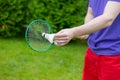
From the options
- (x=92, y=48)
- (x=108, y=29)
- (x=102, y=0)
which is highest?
(x=102, y=0)

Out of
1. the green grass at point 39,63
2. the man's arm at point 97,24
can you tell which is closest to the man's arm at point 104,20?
the man's arm at point 97,24

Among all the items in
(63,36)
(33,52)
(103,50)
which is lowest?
(33,52)

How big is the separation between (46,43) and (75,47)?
15.1 ft

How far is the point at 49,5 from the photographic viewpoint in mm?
7133

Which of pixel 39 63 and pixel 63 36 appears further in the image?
pixel 39 63

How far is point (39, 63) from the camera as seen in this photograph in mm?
5984

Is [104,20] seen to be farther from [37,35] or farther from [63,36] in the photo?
[37,35]

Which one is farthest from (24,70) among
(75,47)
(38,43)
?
(38,43)

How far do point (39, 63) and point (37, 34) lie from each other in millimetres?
3377

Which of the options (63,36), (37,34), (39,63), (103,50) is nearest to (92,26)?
(63,36)

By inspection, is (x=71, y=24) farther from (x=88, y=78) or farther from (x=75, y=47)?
(x=88, y=78)

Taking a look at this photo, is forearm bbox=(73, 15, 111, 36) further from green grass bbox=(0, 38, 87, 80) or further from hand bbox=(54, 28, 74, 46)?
green grass bbox=(0, 38, 87, 80)

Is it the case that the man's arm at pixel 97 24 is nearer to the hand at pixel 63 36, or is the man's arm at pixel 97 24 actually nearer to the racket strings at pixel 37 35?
the hand at pixel 63 36

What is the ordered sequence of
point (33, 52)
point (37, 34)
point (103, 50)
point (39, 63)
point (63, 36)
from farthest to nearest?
point (33, 52), point (39, 63), point (37, 34), point (103, 50), point (63, 36)
